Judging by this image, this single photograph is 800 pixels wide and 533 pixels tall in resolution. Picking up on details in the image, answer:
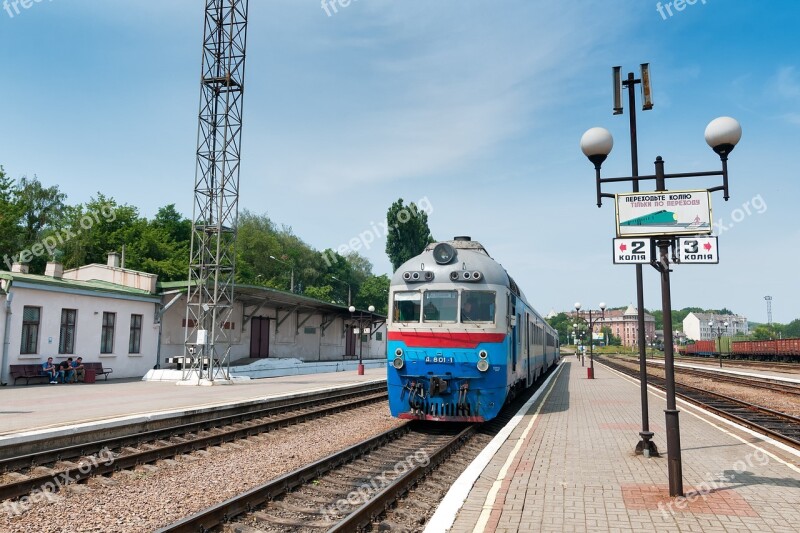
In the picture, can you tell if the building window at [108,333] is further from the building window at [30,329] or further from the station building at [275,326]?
the building window at [30,329]

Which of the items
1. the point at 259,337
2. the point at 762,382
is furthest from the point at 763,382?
the point at 259,337

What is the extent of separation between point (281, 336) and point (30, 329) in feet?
52.9

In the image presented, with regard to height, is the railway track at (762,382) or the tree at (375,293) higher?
the tree at (375,293)

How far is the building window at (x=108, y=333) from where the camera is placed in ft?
78.4

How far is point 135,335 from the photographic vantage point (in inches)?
1001

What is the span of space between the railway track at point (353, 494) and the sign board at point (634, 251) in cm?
372

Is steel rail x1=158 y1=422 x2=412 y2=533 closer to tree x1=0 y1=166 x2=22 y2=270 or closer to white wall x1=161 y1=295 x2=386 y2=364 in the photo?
white wall x1=161 y1=295 x2=386 y2=364

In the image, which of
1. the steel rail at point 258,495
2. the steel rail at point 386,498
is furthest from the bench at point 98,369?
the steel rail at point 386,498

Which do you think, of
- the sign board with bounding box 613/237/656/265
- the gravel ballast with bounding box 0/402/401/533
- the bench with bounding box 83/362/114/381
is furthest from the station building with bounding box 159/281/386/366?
the sign board with bounding box 613/237/656/265

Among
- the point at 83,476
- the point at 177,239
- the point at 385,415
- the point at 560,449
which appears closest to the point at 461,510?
the point at 560,449

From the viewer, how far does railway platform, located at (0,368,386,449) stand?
10.7 meters

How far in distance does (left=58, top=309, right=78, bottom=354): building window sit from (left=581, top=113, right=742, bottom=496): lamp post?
69.6 feet

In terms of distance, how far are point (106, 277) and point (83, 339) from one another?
7.73 metres

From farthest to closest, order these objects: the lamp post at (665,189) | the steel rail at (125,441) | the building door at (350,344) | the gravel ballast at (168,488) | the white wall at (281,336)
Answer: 1. the building door at (350,344)
2. the white wall at (281,336)
3. the steel rail at (125,441)
4. the lamp post at (665,189)
5. the gravel ballast at (168,488)
